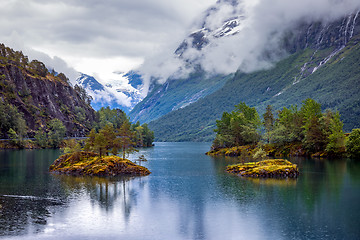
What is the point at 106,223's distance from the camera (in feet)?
175

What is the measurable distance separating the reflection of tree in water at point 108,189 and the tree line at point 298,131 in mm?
88561

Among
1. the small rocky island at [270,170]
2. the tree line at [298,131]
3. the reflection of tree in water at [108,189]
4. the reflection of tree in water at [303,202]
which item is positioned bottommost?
the reflection of tree in water at [303,202]

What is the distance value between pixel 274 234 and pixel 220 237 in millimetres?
7465

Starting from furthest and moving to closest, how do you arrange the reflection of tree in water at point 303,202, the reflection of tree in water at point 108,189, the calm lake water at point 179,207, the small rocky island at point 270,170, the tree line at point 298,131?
the tree line at point 298,131 < the small rocky island at point 270,170 < the reflection of tree in water at point 108,189 < the reflection of tree in water at point 303,202 < the calm lake water at point 179,207

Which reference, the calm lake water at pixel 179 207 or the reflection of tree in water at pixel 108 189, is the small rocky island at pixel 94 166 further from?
the calm lake water at pixel 179 207

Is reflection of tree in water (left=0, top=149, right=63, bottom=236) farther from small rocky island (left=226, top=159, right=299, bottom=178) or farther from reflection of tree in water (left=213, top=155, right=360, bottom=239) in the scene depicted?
small rocky island (left=226, top=159, right=299, bottom=178)

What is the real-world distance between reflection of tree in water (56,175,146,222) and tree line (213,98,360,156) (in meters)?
88.6

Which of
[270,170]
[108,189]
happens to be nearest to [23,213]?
[108,189]

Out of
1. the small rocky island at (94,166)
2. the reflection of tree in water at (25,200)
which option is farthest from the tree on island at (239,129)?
the reflection of tree in water at (25,200)

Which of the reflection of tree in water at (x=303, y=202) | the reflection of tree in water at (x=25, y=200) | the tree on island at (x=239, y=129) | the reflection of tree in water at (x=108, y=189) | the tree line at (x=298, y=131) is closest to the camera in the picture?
the reflection of tree in water at (x=303, y=202)

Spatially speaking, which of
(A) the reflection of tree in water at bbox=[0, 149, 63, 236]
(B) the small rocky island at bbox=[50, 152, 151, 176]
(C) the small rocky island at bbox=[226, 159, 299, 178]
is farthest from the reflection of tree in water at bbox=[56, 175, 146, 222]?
(C) the small rocky island at bbox=[226, 159, 299, 178]

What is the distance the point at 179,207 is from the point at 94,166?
46569 millimetres

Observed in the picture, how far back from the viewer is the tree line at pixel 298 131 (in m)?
149

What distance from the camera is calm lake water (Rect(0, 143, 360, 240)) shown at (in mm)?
49156
